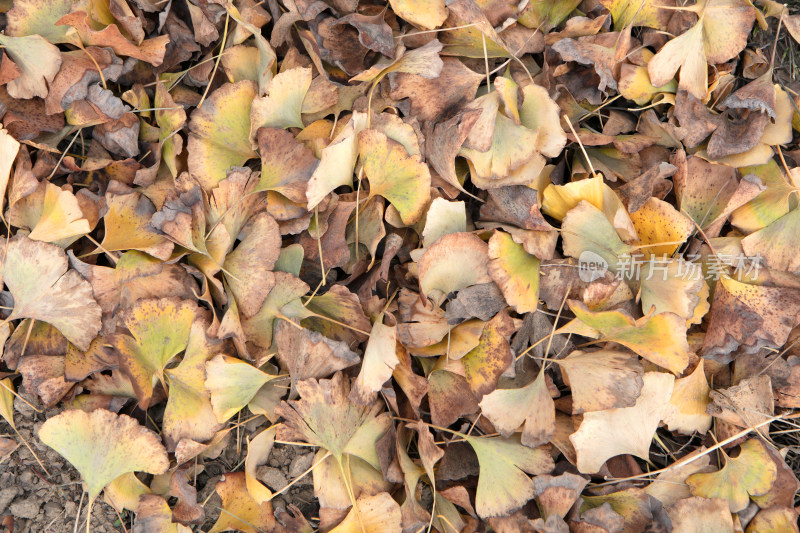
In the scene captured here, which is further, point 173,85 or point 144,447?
point 173,85

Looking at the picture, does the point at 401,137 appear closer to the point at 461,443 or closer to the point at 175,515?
the point at 461,443

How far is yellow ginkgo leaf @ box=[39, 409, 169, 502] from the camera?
81 cm

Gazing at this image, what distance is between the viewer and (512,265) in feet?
2.69

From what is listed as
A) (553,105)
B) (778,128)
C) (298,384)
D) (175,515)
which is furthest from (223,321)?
(778,128)

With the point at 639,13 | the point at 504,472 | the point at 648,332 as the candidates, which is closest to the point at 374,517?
the point at 504,472

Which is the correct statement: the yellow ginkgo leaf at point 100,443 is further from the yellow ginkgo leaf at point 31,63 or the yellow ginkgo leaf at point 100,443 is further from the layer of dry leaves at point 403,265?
the yellow ginkgo leaf at point 31,63

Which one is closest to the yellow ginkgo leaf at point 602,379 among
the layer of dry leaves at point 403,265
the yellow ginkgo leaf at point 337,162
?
the layer of dry leaves at point 403,265

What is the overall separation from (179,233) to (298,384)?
0.25m

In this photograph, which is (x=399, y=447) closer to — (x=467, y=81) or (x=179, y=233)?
(x=179, y=233)

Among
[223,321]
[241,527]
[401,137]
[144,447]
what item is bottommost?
[241,527]

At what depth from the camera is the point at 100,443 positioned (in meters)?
0.81

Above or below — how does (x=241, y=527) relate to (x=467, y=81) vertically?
below

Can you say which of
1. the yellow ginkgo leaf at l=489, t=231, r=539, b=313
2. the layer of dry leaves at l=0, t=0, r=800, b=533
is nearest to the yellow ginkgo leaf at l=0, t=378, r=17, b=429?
the layer of dry leaves at l=0, t=0, r=800, b=533

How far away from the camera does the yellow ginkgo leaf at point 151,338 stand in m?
A: 0.81
